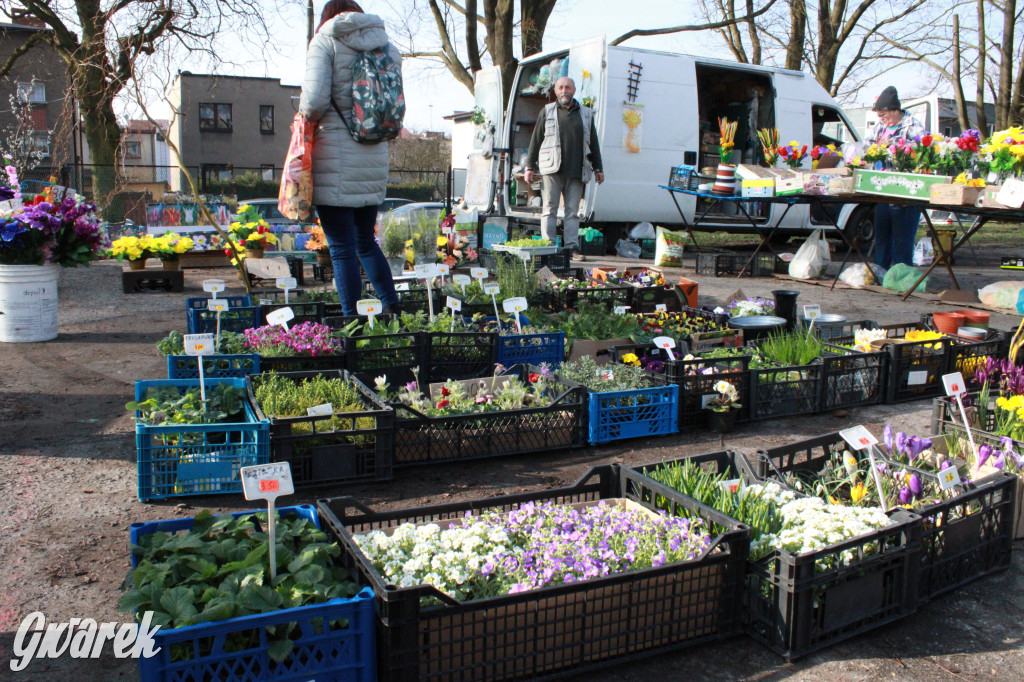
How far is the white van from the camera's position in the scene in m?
11.7

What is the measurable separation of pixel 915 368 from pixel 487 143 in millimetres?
8882

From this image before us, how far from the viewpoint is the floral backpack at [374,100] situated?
529cm

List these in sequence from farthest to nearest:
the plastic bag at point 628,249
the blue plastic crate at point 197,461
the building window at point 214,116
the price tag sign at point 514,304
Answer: the building window at point 214,116 → the plastic bag at point 628,249 → the price tag sign at point 514,304 → the blue plastic crate at point 197,461

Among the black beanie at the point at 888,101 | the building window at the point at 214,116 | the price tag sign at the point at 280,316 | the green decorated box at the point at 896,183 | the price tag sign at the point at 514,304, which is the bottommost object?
the price tag sign at the point at 280,316

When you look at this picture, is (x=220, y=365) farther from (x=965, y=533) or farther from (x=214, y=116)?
(x=214, y=116)

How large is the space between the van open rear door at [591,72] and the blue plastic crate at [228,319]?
7.17 m

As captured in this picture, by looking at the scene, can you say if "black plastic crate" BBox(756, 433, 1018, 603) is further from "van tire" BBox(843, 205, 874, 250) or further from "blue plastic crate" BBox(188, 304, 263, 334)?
"van tire" BBox(843, 205, 874, 250)

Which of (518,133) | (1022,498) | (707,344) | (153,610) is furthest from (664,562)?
(518,133)

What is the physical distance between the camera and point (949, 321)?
569 centimetres

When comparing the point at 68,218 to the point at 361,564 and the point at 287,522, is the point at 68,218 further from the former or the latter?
the point at 361,564

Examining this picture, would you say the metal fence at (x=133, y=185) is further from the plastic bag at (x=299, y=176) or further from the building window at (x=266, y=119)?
the building window at (x=266, y=119)

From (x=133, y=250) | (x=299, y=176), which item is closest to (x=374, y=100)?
(x=299, y=176)

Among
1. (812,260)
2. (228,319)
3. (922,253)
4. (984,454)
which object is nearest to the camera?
(984,454)

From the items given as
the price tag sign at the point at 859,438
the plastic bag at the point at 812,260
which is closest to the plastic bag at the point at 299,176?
the price tag sign at the point at 859,438
